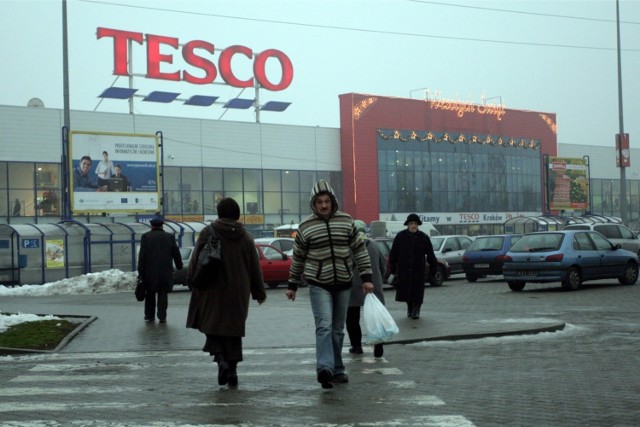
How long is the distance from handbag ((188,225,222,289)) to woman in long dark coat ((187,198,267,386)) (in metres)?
0.04

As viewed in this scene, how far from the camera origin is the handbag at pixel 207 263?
9.09m

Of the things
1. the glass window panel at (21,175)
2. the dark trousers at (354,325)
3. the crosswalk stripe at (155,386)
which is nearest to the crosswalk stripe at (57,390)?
the crosswalk stripe at (155,386)

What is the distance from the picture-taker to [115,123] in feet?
205

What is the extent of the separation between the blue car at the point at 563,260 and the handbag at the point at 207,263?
612 inches

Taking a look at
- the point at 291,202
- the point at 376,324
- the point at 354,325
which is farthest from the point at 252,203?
the point at 376,324

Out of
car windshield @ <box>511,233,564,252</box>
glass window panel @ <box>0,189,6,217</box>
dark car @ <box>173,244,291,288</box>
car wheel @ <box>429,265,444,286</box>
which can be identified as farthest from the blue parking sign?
glass window panel @ <box>0,189,6,217</box>

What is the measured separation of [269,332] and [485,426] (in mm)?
7892

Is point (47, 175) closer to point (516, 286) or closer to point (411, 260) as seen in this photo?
point (516, 286)

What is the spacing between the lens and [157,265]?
1659 centimetres

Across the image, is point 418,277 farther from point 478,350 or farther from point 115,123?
point 115,123

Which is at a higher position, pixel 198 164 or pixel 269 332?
pixel 198 164

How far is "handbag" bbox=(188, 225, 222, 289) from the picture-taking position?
29.8ft

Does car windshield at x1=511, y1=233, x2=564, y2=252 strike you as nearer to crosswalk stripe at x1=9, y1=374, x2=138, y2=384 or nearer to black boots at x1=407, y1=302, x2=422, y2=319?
black boots at x1=407, y1=302, x2=422, y2=319

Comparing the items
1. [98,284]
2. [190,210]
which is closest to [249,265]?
[98,284]
